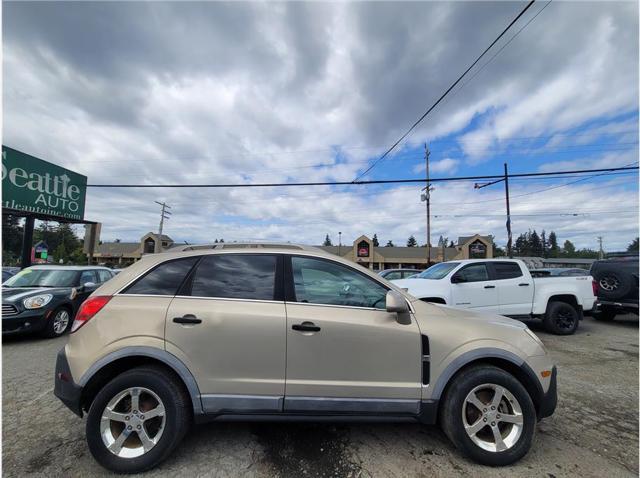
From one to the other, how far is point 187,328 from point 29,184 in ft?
46.4

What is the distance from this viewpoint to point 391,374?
2.59 metres

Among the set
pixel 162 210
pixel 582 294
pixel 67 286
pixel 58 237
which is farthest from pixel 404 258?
pixel 58 237

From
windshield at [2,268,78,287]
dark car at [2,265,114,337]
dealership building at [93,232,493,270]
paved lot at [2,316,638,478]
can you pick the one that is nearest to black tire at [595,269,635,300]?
paved lot at [2,316,638,478]

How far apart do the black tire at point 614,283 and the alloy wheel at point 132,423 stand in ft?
35.6

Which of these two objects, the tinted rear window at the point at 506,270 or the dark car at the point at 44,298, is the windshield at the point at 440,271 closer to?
the tinted rear window at the point at 506,270

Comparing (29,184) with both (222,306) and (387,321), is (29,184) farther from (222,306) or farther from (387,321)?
(387,321)

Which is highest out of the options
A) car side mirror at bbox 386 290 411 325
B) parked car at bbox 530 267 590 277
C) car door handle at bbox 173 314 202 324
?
parked car at bbox 530 267 590 277

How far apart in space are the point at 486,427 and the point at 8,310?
8059 millimetres

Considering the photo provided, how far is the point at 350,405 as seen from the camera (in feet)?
8.32

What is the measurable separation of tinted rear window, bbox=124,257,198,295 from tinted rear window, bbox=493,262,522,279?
22.7 feet

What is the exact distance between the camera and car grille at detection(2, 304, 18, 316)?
19.6 feet

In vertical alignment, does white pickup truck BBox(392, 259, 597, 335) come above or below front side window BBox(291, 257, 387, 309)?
below

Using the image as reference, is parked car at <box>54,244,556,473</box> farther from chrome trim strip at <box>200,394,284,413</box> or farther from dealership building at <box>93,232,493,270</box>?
dealership building at <box>93,232,493,270</box>

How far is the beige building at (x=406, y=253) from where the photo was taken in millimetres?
50906
